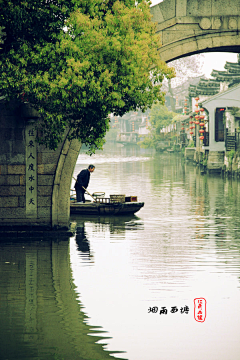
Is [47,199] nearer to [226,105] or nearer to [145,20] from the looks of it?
[145,20]

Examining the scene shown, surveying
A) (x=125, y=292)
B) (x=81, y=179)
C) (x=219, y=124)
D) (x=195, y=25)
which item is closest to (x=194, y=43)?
(x=195, y=25)

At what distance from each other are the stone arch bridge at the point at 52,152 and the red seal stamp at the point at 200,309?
21.7 ft

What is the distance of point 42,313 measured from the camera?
358 inches

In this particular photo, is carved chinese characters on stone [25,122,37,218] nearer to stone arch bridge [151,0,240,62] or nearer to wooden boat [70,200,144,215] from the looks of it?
stone arch bridge [151,0,240,62]

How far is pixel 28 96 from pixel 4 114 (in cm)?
176

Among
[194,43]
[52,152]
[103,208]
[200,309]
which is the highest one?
[194,43]

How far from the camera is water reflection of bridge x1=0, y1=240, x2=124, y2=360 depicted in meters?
7.52

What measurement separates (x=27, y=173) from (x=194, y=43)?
5674mm

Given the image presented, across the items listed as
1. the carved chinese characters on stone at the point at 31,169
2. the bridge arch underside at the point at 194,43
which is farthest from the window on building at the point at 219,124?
the carved chinese characters on stone at the point at 31,169

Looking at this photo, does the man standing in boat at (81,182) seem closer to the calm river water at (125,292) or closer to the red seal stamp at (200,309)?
the calm river water at (125,292)

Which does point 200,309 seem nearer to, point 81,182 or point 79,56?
point 79,56

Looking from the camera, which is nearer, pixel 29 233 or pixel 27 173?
pixel 27 173

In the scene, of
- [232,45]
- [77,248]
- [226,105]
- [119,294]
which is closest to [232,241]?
[77,248]

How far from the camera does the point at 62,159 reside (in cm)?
1525
